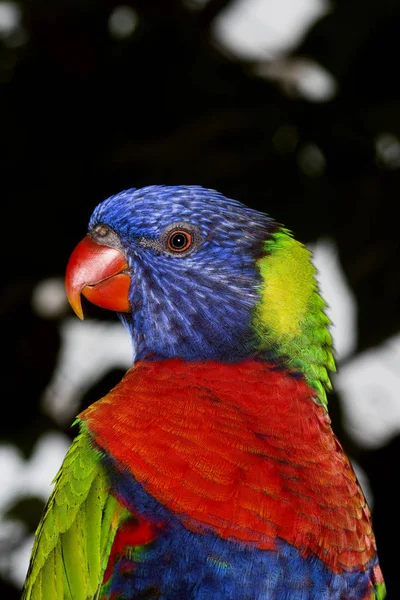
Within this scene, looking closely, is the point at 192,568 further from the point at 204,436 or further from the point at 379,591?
the point at 379,591

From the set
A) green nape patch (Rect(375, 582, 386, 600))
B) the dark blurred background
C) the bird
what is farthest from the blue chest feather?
the dark blurred background

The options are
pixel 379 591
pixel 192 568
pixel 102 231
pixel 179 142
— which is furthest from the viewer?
pixel 179 142

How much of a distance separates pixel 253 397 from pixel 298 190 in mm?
962

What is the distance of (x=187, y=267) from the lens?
155 cm

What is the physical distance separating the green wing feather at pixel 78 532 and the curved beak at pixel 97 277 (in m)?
0.34

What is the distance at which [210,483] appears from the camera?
1199 mm

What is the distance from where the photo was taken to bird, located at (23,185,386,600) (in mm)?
1175

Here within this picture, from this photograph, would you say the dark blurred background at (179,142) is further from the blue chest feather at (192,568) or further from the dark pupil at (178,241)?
the blue chest feather at (192,568)

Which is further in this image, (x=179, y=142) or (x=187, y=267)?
(x=179, y=142)

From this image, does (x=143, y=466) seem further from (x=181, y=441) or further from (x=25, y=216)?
(x=25, y=216)

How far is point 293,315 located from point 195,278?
0.77ft

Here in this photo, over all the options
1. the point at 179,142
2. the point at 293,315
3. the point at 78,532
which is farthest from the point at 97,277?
the point at 179,142

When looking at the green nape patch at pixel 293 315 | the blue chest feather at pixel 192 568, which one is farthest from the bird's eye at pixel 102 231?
the blue chest feather at pixel 192 568

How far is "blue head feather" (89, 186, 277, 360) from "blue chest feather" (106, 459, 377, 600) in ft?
1.36
